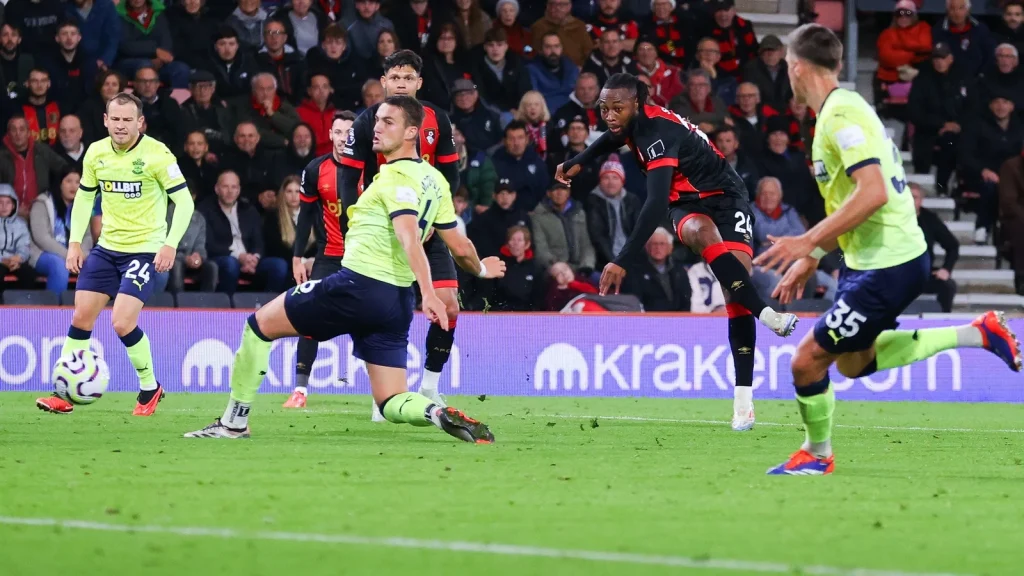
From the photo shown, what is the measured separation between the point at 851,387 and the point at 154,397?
24.6ft

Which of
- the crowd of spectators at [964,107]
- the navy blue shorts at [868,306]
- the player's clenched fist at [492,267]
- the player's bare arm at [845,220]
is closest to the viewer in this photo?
the player's bare arm at [845,220]

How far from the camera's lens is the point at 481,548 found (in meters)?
5.06

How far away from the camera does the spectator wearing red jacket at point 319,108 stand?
57.4 feet

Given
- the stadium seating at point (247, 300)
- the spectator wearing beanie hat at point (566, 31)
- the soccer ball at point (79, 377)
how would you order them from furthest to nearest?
the spectator wearing beanie hat at point (566, 31)
the stadium seating at point (247, 300)
the soccer ball at point (79, 377)

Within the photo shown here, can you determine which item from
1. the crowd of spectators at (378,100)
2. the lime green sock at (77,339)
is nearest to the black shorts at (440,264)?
the lime green sock at (77,339)

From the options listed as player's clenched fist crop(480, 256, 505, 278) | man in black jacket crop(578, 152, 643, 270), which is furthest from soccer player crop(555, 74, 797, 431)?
man in black jacket crop(578, 152, 643, 270)

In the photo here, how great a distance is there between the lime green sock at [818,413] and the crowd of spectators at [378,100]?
8982mm

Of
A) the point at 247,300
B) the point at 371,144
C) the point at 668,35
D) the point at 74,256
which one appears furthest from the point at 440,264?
the point at 668,35

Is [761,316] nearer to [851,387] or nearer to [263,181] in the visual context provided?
[851,387]

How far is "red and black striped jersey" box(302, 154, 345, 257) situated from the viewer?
11898 mm

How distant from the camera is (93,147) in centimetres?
1159

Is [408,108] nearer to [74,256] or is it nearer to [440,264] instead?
[440,264]

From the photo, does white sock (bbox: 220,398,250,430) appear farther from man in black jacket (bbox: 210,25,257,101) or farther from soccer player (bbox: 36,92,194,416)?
man in black jacket (bbox: 210,25,257,101)

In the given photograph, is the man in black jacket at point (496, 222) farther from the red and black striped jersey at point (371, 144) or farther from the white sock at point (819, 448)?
the white sock at point (819, 448)
